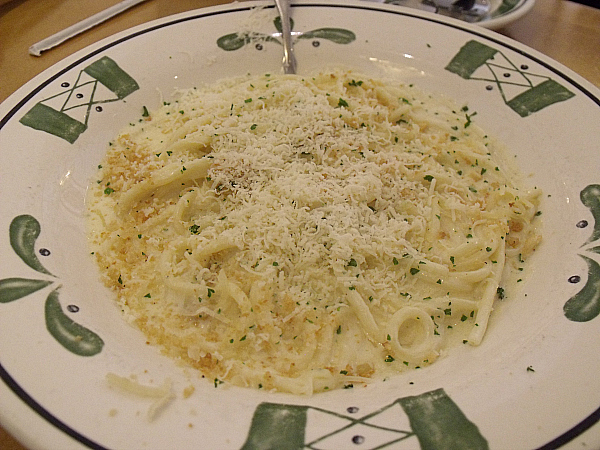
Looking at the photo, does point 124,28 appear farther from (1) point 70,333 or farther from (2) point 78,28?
(1) point 70,333

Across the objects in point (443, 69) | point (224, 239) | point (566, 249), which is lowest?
point (566, 249)

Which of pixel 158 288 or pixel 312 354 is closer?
pixel 312 354

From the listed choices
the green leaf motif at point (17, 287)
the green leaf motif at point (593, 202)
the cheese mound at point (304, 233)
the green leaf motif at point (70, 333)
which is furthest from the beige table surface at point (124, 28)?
the green leaf motif at point (70, 333)

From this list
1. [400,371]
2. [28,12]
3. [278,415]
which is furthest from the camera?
[28,12]

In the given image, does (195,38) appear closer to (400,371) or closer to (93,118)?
(93,118)

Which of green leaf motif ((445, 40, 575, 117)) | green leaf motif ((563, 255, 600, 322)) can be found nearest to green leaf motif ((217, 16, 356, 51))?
green leaf motif ((445, 40, 575, 117))

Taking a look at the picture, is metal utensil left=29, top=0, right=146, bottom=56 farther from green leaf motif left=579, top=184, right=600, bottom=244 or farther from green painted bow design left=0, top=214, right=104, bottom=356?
green leaf motif left=579, top=184, right=600, bottom=244

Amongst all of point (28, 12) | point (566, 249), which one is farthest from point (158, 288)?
point (28, 12)

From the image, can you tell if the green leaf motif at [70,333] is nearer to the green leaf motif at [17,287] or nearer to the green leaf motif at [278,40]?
the green leaf motif at [17,287]
